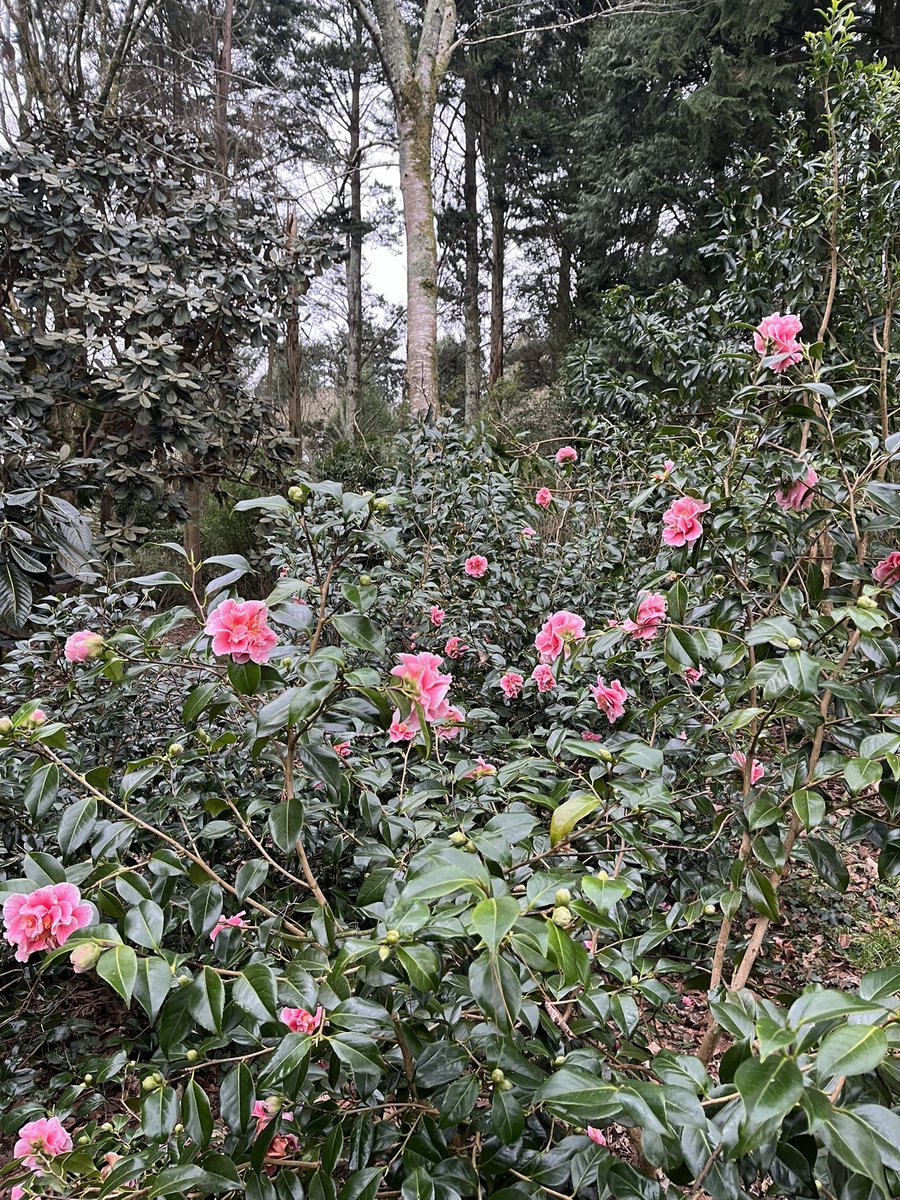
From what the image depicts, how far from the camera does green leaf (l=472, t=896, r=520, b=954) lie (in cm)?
50

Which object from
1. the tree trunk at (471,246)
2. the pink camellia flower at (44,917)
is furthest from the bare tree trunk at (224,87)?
the pink camellia flower at (44,917)

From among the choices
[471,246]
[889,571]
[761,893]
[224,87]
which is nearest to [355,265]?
[471,246]

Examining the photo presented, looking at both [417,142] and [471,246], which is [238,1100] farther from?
[471,246]

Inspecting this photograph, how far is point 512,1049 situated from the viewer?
69 cm

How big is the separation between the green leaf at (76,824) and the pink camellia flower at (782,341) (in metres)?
1.23

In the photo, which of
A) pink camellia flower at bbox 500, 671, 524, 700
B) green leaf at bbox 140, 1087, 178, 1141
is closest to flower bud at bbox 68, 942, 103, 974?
green leaf at bbox 140, 1087, 178, 1141

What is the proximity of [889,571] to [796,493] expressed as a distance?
0.21 metres

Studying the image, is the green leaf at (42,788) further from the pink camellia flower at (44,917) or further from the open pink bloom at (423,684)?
the open pink bloom at (423,684)

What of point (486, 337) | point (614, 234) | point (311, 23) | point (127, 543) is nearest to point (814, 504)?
point (127, 543)

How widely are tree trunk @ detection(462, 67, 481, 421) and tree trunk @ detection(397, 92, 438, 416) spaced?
612 cm

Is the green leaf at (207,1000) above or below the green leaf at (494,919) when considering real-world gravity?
below

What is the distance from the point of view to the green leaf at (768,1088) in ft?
1.43

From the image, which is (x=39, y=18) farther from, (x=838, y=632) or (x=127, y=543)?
(x=838, y=632)

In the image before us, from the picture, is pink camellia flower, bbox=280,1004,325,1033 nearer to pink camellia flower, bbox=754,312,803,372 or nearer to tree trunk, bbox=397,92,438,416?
pink camellia flower, bbox=754,312,803,372
